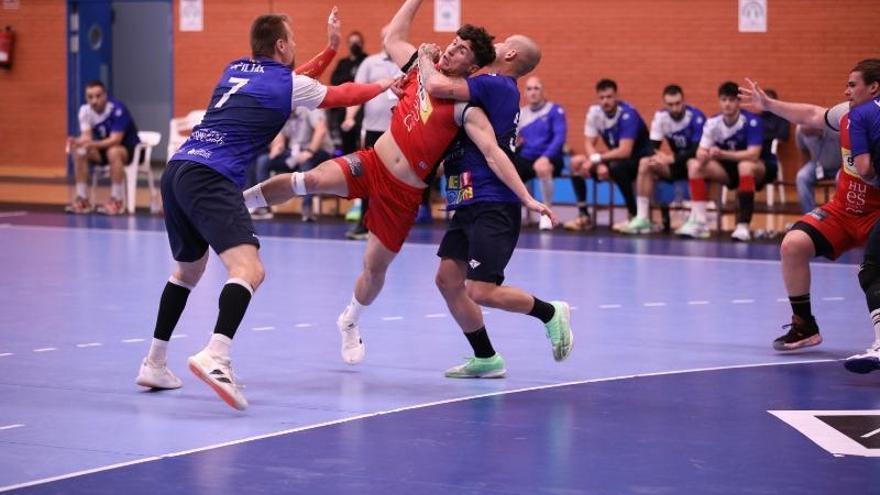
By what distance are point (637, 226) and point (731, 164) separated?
1.24m

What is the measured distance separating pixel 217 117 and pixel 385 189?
109cm

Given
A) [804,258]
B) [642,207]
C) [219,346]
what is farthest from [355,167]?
[642,207]

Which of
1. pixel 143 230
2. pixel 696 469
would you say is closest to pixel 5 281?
pixel 143 230

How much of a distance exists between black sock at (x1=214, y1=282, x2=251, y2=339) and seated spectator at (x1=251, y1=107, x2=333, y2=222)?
10309 mm

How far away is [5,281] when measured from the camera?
38.3 feet

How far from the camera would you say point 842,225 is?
8625mm

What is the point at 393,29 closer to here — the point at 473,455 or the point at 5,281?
the point at 473,455

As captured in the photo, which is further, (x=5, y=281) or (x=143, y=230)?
(x=143, y=230)

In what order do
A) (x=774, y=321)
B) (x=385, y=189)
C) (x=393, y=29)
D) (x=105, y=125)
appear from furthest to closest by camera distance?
(x=105, y=125)
(x=774, y=321)
(x=393, y=29)
(x=385, y=189)

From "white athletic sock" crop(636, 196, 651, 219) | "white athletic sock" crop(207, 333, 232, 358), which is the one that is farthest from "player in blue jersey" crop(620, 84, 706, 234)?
"white athletic sock" crop(207, 333, 232, 358)

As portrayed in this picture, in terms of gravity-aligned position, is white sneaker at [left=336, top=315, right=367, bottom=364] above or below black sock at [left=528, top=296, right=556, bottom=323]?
below

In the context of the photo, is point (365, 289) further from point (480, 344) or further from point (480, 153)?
point (480, 153)

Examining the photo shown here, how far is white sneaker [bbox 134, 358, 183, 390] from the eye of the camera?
7.28 meters

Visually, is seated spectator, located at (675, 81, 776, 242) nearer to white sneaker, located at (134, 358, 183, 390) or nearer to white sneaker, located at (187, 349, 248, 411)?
white sneaker, located at (134, 358, 183, 390)
